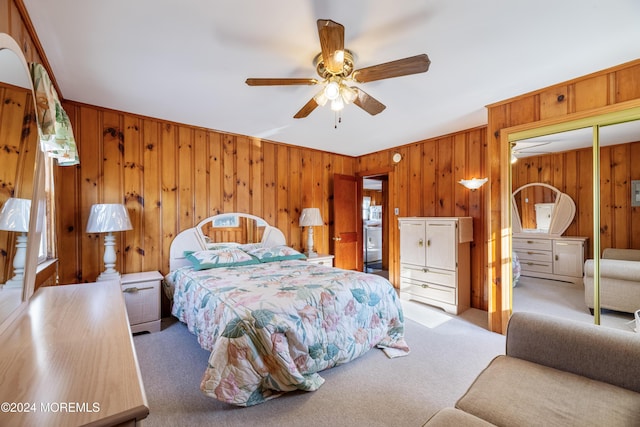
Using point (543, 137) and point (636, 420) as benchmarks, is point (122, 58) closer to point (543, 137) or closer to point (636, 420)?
point (636, 420)

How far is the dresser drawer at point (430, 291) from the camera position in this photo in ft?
11.7

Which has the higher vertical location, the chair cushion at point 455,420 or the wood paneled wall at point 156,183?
the wood paneled wall at point 156,183

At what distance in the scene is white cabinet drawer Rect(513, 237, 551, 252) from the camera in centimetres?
272

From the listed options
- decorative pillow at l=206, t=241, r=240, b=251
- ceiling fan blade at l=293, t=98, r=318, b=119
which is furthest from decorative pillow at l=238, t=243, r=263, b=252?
ceiling fan blade at l=293, t=98, r=318, b=119

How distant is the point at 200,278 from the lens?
2752mm

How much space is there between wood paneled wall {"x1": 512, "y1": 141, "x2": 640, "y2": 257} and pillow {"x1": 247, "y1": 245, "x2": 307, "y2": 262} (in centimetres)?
292

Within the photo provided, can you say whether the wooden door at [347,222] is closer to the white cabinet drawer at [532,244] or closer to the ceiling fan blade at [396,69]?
the white cabinet drawer at [532,244]

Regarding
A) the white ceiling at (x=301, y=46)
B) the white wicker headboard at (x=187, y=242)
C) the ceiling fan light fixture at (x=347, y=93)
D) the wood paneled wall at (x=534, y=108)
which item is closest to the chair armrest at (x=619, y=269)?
the wood paneled wall at (x=534, y=108)

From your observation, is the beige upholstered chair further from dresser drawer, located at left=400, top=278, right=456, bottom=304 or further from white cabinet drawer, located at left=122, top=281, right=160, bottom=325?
white cabinet drawer, located at left=122, top=281, right=160, bottom=325

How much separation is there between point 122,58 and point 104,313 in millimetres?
1896

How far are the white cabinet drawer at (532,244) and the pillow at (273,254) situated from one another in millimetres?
2481

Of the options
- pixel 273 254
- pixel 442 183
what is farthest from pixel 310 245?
pixel 442 183

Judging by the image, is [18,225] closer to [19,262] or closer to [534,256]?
[19,262]

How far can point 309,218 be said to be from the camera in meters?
4.30
